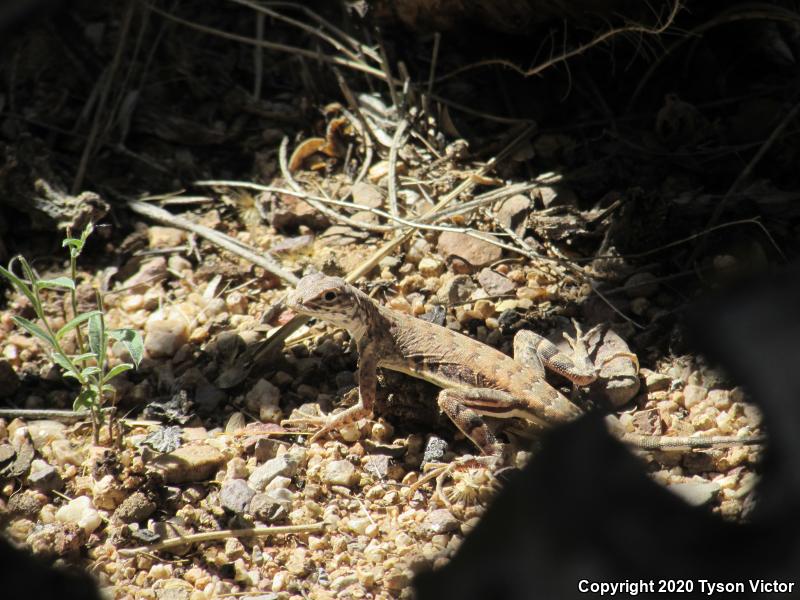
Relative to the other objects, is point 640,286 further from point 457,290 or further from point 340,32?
point 340,32

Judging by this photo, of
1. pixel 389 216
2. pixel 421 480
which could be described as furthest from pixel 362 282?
pixel 421 480

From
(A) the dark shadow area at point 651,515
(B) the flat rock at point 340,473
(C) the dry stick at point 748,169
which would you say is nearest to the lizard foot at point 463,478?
(B) the flat rock at point 340,473

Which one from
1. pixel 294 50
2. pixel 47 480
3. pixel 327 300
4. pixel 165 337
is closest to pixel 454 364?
pixel 327 300

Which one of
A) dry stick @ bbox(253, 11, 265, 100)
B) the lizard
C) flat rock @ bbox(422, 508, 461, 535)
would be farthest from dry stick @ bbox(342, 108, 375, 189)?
flat rock @ bbox(422, 508, 461, 535)

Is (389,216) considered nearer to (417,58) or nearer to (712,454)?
(417,58)

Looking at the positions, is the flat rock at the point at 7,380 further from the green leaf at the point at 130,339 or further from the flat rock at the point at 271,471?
the flat rock at the point at 271,471

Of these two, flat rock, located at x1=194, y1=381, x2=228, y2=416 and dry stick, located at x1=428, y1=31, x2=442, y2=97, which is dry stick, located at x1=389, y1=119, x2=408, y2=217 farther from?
flat rock, located at x1=194, y1=381, x2=228, y2=416
